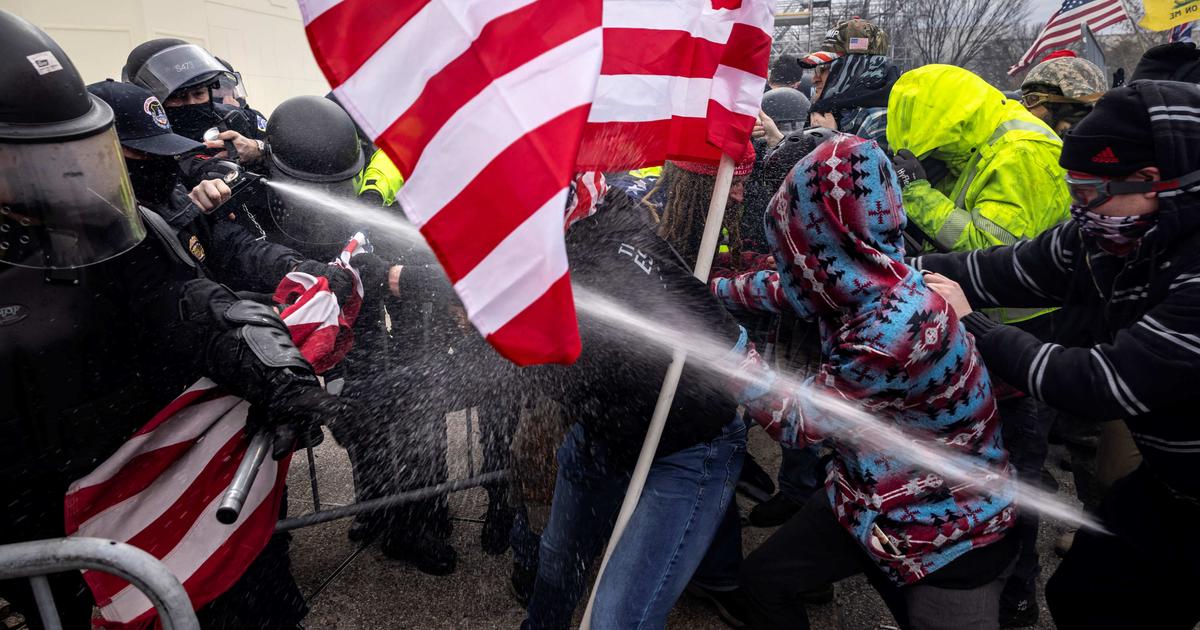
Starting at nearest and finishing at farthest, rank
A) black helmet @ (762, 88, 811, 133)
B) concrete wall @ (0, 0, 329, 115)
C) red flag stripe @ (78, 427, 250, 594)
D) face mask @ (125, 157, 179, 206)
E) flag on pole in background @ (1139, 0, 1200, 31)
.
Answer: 1. red flag stripe @ (78, 427, 250, 594)
2. face mask @ (125, 157, 179, 206)
3. flag on pole in background @ (1139, 0, 1200, 31)
4. black helmet @ (762, 88, 811, 133)
5. concrete wall @ (0, 0, 329, 115)

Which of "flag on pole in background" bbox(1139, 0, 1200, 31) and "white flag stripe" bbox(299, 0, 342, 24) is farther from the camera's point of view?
"flag on pole in background" bbox(1139, 0, 1200, 31)

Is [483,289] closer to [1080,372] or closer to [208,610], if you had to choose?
[1080,372]

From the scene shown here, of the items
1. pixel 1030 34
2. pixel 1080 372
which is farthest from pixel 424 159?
pixel 1030 34

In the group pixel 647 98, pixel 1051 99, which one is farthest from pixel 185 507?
pixel 1051 99

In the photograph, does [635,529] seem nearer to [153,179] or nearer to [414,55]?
[414,55]

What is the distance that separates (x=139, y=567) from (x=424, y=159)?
1.09 meters

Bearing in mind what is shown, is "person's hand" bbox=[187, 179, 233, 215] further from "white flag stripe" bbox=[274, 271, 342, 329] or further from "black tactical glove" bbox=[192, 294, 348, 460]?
"black tactical glove" bbox=[192, 294, 348, 460]

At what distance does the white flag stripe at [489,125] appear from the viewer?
4.70 feet

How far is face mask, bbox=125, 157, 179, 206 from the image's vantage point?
3.17 m

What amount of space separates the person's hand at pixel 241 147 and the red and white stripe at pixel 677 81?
3.29m

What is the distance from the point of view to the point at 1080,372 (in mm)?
2016

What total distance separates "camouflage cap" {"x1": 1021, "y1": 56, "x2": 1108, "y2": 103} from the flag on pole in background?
7.70 ft

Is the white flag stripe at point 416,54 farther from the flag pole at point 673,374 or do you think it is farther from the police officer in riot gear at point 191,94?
the police officer in riot gear at point 191,94

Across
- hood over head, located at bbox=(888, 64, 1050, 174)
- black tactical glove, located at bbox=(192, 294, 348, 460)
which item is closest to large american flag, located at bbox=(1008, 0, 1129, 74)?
hood over head, located at bbox=(888, 64, 1050, 174)
